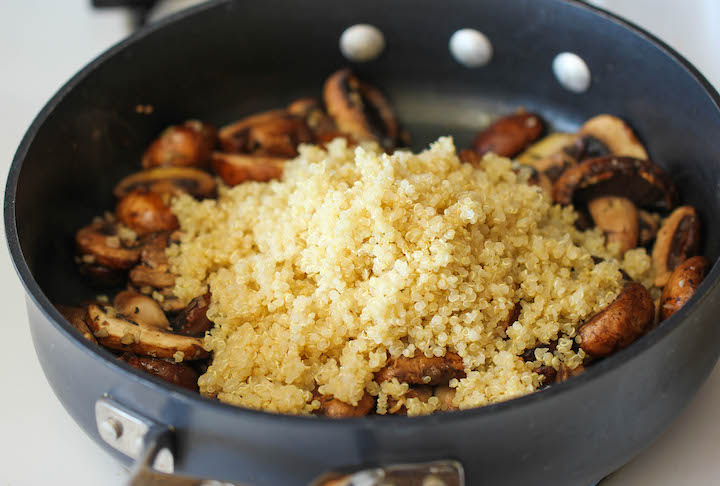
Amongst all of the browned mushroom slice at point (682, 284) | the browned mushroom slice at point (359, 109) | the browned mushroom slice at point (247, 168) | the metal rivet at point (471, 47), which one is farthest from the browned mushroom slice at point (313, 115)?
the browned mushroom slice at point (682, 284)

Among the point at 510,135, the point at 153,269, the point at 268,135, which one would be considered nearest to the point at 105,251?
the point at 153,269

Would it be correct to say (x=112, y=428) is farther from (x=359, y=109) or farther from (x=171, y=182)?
(x=359, y=109)

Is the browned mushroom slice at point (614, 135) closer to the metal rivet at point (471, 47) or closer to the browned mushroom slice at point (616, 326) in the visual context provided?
the metal rivet at point (471, 47)

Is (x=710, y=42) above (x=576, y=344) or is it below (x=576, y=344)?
above

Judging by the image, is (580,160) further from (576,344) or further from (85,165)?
(85,165)

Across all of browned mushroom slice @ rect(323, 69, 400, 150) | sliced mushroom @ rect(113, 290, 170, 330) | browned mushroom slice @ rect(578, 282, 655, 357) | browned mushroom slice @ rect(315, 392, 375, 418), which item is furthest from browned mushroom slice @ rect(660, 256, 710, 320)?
sliced mushroom @ rect(113, 290, 170, 330)

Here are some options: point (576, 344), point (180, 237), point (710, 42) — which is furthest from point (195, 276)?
point (710, 42)
